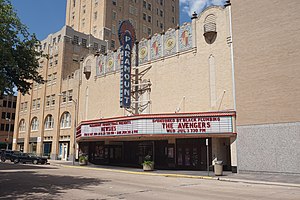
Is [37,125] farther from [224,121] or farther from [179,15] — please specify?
[179,15]

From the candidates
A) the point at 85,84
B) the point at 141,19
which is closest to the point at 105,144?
the point at 85,84

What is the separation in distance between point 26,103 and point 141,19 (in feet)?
101

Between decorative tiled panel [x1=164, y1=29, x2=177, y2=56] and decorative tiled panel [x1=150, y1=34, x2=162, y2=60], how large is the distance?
841 mm

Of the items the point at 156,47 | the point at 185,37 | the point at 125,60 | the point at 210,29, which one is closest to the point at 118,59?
the point at 125,60

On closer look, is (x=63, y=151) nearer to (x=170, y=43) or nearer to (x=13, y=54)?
(x=170, y=43)

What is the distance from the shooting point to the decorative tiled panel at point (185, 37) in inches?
1161

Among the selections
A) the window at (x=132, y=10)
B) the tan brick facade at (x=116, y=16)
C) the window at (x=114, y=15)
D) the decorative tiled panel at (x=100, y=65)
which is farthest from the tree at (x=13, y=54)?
the window at (x=132, y=10)

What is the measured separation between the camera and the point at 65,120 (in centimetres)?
4719

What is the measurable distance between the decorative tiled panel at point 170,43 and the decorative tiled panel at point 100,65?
35.8 ft

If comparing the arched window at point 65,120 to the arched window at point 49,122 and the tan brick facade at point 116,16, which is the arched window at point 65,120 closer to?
the arched window at point 49,122

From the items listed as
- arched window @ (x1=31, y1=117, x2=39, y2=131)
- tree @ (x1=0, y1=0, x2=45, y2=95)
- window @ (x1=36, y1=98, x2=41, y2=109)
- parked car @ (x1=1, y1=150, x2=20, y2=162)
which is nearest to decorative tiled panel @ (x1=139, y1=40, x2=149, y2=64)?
tree @ (x1=0, y1=0, x2=45, y2=95)

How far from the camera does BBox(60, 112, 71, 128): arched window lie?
46406 mm

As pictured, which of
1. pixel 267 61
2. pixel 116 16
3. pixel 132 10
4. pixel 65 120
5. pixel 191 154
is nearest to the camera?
pixel 267 61

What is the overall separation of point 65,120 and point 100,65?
12906mm
